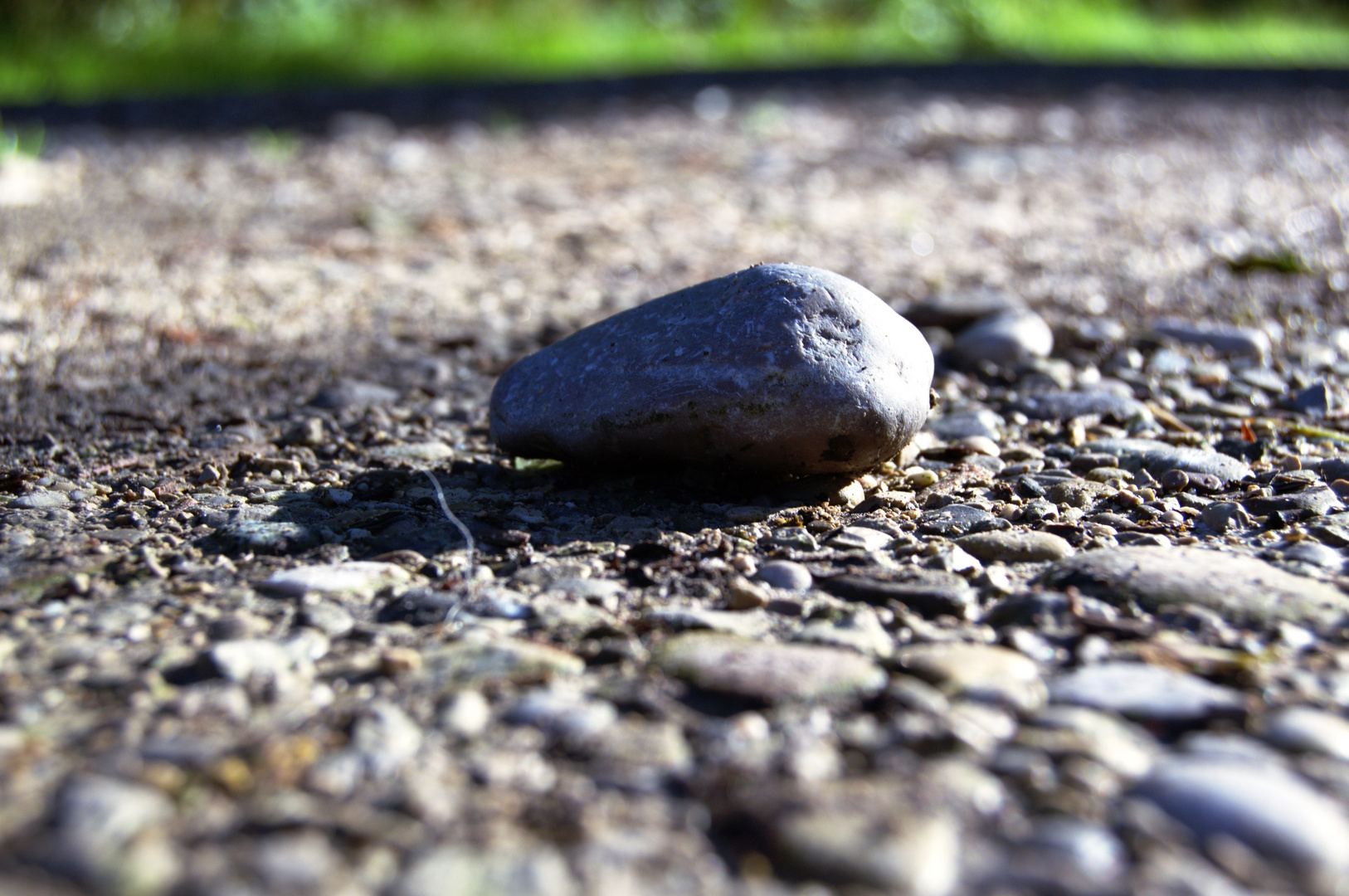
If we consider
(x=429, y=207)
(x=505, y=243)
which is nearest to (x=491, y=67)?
(x=429, y=207)

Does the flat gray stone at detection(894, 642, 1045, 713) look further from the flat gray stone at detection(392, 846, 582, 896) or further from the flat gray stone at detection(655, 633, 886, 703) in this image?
the flat gray stone at detection(392, 846, 582, 896)

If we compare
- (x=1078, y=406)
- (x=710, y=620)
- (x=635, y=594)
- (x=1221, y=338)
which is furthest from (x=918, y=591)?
(x=1221, y=338)

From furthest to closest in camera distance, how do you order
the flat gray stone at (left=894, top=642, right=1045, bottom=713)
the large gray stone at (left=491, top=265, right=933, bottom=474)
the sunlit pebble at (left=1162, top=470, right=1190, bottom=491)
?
the sunlit pebble at (left=1162, top=470, right=1190, bottom=491), the large gray stone at (left=491, top=265, right=933, bottom=474), the flat gray stone at (left=894, top=642, right=1045, bottom=713)

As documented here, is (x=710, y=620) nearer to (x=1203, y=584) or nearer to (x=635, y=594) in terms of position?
(x=635, y=594)

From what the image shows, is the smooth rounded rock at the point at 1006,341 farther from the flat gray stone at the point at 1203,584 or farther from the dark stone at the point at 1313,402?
the flat gray stone at the point at 1203,584

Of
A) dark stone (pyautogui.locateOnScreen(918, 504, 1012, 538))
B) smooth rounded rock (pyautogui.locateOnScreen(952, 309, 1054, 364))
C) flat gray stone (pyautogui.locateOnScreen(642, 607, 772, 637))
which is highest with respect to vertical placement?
smooth rounded rock (pyautogui.locateOnScreen(952, 309, 1054, 364))

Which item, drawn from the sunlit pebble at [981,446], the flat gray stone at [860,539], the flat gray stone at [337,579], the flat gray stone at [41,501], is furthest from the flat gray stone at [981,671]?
the flat gray stone at [41,501]

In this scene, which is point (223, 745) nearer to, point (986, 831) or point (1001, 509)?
point (986, 831)

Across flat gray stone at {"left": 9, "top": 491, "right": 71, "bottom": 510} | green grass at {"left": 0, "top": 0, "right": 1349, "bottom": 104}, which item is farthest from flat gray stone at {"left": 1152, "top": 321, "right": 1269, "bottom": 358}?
green grass at {"left": 0, "top": 0, "right": 1349, "bottom": 104}
